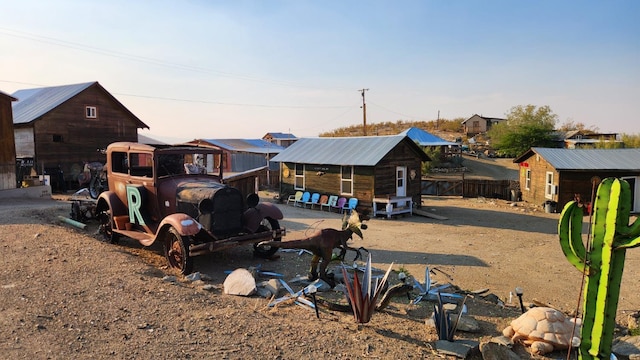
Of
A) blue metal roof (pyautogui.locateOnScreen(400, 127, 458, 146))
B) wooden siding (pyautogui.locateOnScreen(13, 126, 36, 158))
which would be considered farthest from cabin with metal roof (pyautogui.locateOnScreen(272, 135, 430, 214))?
blue metal roof (pyautogui.locateOnScreen(400, 127, 458, 146))

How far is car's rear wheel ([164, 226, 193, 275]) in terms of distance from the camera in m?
7.79

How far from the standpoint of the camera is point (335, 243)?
734cm

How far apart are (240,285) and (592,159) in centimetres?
2129

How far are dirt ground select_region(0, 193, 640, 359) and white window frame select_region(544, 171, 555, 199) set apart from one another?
1072 cm

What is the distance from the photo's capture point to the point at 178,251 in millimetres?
8109

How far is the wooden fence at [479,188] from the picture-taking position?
27250 millimetres

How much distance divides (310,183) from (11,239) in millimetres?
14841

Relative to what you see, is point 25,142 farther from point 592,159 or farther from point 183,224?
point 592,159

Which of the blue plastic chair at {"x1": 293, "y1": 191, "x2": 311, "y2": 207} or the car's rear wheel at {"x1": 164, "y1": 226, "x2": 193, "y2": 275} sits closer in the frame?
the car's rear wheel at {"x1": 164, "y1": 226, "x2": 193, "y2": 275}

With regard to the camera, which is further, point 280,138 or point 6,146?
point 280,138

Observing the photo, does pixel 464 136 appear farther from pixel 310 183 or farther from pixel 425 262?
pixel 425 262

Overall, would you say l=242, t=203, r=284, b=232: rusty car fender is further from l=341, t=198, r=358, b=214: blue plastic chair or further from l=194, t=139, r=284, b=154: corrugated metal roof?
l=194, t=139, r=284, b=154: corrugated metal roof

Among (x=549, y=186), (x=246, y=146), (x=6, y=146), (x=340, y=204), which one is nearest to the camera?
(x=6, y=146)

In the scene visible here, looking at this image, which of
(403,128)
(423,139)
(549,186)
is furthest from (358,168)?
(403,128)
